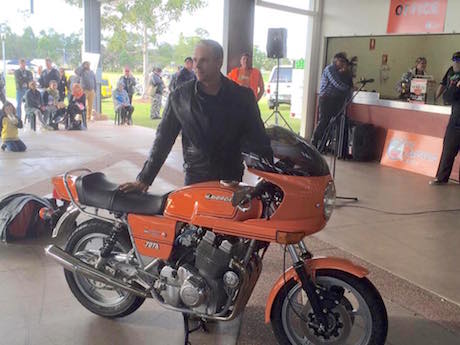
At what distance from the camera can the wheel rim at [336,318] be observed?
2598 mm

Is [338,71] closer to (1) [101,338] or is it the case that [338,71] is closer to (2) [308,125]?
(2) [308,125]

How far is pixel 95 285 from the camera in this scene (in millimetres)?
3207

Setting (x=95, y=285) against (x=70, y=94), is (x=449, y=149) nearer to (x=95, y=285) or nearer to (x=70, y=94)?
(x=95, y=285)

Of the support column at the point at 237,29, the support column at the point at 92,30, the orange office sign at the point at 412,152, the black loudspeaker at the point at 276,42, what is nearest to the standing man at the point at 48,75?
the support column at the point at 92,30

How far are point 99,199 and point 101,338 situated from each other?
84 centimetres

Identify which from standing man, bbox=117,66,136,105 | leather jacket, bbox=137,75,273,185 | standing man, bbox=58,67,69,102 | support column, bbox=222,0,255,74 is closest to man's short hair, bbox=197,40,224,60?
leather jacket, bbox=137,75,273,185

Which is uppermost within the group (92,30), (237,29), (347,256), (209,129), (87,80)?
(92,30)

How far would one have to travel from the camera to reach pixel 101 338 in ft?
9.73

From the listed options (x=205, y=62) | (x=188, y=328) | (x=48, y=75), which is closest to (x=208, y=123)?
(x=205, y=62)

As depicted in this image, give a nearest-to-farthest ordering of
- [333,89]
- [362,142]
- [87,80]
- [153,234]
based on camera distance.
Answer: [153,234] → [333,89] → [362,142] → [87,80]

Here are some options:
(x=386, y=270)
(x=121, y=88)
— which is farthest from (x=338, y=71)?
(x=121, y=88)

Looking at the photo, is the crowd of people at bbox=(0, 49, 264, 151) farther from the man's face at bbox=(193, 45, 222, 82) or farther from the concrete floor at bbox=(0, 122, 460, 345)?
the man's face at bbox=(193, 45, 222, 82)

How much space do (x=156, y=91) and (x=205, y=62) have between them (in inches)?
550

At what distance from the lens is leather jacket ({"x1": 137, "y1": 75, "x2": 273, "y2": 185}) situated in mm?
2959
